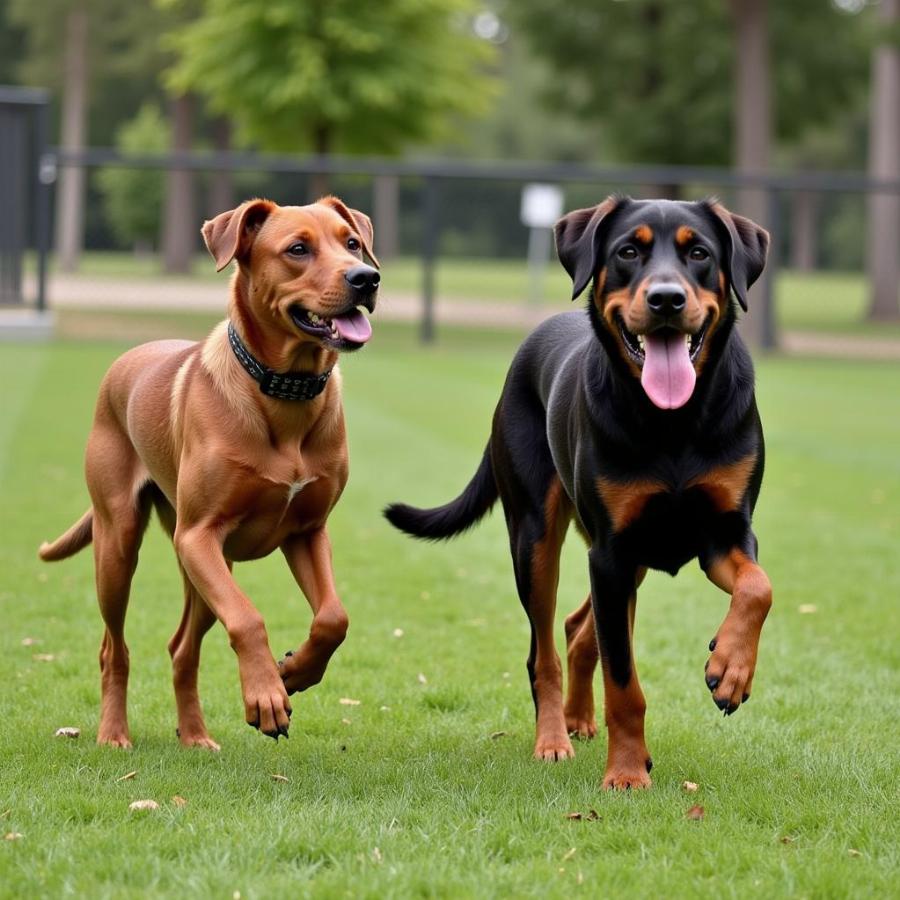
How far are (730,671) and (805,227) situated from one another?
158ft

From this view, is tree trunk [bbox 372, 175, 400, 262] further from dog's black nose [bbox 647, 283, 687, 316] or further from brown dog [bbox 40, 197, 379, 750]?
dog's black nose [bbox 647, 283, 687, 316]

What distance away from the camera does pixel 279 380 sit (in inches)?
207

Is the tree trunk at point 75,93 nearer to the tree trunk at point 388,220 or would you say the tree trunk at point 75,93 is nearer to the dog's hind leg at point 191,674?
the tree trunk at point 388,220

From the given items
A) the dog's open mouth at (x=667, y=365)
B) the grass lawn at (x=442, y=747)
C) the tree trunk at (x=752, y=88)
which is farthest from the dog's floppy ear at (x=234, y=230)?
the tree trunk at (x=752, y=88)

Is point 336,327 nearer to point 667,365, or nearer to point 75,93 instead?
point 667,365

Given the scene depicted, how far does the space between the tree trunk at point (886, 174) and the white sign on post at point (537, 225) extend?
279 inches

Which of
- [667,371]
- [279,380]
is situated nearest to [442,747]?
[279,380]

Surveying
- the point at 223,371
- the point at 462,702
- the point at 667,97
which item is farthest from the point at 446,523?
the point at 667,97

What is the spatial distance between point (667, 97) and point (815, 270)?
7932 mm

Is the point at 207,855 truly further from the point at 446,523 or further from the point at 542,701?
the point at 446,523

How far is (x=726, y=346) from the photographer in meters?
4.98

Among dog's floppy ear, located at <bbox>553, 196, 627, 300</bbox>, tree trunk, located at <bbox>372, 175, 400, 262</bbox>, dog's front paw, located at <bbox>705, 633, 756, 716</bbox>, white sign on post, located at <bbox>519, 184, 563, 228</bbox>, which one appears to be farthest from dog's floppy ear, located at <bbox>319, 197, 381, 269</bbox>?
tree trunk, located at <bbox>372, 175, 400, 262</bbox>

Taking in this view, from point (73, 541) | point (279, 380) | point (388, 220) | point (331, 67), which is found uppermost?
point (331, 67)

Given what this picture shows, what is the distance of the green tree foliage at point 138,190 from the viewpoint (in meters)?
49.7
